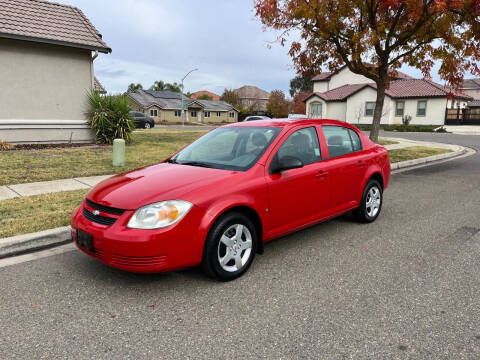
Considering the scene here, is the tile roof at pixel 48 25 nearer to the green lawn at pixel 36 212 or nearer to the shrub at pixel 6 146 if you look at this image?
the shrub at pixel 6 146

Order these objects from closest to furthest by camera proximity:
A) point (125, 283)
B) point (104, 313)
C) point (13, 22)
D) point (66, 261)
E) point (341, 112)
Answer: point (104, 313) < point (125, 283) < point (66, 261) < point (13, 22) < point (341, 112)

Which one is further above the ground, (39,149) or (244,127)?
(244,127)

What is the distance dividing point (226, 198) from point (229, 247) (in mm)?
468

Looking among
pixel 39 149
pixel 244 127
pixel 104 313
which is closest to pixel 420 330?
pixel 104 313

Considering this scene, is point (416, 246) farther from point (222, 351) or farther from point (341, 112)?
point (341, 112)

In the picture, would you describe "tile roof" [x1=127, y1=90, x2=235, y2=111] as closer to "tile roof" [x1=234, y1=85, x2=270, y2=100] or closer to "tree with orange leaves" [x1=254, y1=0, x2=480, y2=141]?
"tile roof" [x1=234, y1=85, x2=270, y2=100]

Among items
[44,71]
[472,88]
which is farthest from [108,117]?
[472,88]

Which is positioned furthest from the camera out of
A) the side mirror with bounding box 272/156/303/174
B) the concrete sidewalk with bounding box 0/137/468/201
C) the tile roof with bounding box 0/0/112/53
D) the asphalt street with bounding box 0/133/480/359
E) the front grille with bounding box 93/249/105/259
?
the tile roof with bounding box 0/0/112/53

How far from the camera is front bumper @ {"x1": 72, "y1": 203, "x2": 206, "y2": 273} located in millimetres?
3215

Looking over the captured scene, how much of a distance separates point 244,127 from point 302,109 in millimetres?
58558

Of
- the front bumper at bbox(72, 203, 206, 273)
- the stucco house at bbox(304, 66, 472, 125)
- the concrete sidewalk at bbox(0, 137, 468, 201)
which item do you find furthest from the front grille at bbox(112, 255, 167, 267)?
the stucco house at bbox(304, 66, 472, 125)

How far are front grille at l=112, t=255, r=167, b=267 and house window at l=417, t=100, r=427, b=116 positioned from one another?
40692 mm

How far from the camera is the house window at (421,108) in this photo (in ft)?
126

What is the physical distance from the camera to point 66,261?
4.14 meters
